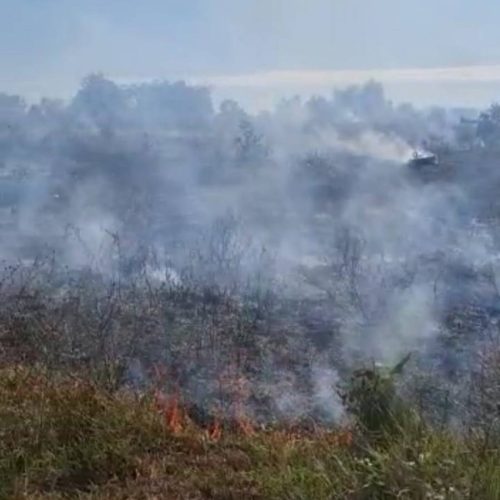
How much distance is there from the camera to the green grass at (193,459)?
10.5 ft

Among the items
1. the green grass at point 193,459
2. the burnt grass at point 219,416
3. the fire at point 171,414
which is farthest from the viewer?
the fire at point 171,414

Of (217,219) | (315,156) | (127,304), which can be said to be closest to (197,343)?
(127,304)

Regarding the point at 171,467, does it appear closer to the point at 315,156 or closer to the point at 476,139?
the point at 315,156

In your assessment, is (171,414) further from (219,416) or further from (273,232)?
(273,232)

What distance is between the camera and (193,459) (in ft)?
12.9

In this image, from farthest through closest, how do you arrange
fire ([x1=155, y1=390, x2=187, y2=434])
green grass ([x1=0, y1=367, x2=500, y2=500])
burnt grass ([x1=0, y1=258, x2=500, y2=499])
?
fire ([x1=155, y1=390, x2=187, y2=434])
burnt grass ([x1=0, y1=258, x2=500, y2=499])
green grass ([x1=0, y1=367, x2=500, y2=500])

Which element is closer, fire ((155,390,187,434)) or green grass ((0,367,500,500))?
green grass ((0,367,500,500))

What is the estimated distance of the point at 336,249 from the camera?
1145cm

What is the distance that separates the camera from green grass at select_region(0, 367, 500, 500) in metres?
3.20

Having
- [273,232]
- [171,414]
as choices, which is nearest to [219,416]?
[171,414]

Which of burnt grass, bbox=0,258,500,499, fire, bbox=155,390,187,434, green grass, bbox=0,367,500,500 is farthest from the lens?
fire, bbox=155,390,187,434

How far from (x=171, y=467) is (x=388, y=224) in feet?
31.4

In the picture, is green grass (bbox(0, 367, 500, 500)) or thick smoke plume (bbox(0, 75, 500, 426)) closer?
green grass (bbox(0, 367, 500, 500))

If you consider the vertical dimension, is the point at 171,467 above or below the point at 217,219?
below
